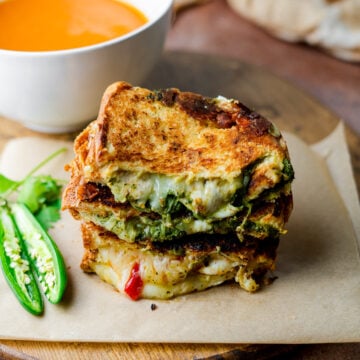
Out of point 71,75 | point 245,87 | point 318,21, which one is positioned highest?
point 71,75

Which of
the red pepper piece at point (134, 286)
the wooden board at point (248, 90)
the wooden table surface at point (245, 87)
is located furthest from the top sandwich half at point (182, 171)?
the wooden board at point (248, 90)

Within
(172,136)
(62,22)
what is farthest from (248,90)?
(172,136)

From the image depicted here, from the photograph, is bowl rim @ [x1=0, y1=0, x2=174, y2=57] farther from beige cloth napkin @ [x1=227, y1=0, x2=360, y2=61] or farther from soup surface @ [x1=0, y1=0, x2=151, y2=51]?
beige cloth napkin @ [x1=227, y1=0, x2=360, y2=61]

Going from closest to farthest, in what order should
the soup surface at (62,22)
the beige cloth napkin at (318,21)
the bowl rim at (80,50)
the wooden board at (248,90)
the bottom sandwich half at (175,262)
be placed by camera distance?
1. the bottom sandwich half at (175,262)
2. the bowl rim at (80,50)
3. the soup surface at (62,22)
4. the wooden board at (248,90)
5. the beige cloth napkin at (318,21)

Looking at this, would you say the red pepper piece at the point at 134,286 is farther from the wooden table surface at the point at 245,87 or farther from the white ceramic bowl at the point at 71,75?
the white ceramic bowl at the point at 71,75

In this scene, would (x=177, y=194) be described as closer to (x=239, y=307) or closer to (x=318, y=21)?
(x=239, y=307)

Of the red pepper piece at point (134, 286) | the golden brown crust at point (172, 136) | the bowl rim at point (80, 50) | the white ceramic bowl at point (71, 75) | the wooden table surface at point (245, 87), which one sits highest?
the golden brown crust at point (172, 136)
